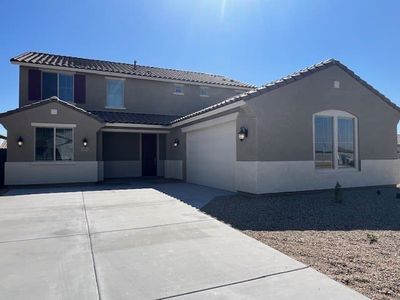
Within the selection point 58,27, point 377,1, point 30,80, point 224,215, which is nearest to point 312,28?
point 377,1

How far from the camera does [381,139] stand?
503 inches

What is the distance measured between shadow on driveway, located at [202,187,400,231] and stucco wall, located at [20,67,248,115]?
10928 mm

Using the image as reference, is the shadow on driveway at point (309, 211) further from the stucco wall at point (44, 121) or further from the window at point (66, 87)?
the window at point (66, 87)

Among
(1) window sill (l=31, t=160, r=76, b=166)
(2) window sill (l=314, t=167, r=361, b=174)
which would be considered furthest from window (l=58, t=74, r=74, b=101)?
(2) window sill (l=314, t=167, r=361, b=174)

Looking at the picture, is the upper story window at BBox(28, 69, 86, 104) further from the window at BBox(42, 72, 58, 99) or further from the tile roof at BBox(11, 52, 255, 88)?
the tile roof at BBox(11, 52, 255, 88)

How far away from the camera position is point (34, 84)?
16.3 m

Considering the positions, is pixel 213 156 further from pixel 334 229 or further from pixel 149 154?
pixel 334 229

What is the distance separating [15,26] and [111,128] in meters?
6.60

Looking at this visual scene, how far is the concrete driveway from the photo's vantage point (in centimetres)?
346

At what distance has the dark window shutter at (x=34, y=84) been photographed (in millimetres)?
16203

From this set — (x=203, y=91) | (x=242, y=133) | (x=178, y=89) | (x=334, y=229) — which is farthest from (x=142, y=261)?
(x=203, y=91)

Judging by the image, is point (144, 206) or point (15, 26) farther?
point (15, 26)

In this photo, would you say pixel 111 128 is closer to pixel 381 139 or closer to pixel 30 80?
pixel 30 80

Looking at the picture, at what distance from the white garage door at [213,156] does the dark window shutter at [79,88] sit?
A: 6.95 meters
